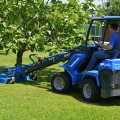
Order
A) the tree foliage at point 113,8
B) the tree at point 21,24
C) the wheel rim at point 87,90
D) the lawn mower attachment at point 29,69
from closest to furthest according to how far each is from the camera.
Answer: the wheel rim at point 87,90
the lawn mower attachment at point 29,69
the tree at point 21,24
the tree foliage at point 113,8

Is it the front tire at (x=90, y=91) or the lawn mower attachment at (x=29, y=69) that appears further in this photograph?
the lawn mower attachment at (x=29, y=69)

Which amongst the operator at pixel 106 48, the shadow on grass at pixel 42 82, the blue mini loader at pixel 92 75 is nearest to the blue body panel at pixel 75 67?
the blue mini loader at pixel 92 75

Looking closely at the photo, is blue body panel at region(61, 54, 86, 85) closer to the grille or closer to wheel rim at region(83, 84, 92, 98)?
wheel rim at region(83, 84, 92, 98)

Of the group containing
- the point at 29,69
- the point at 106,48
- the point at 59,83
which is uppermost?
the point at 106,48

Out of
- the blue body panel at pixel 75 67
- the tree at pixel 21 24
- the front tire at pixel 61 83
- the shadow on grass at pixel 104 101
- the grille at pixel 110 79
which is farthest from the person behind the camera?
the tree at pixel 21 24

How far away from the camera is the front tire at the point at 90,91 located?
8438mm

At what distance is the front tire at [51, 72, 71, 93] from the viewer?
31.2 feet

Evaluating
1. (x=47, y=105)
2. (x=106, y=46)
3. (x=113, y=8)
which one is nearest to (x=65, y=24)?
(x=106, y=46)

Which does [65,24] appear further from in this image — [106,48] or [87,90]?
[87,90]

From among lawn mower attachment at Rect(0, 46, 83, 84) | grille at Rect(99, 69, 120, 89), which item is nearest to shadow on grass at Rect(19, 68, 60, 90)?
lawn mower attachment at Rect(0, 46, 83, 84)

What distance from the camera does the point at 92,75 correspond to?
8.55 m

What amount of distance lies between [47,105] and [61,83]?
73.7 inches

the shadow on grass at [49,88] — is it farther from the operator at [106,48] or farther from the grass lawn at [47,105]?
the operator at [106,48]

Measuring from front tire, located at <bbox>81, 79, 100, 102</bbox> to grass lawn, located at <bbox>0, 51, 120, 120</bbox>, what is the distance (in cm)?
16
